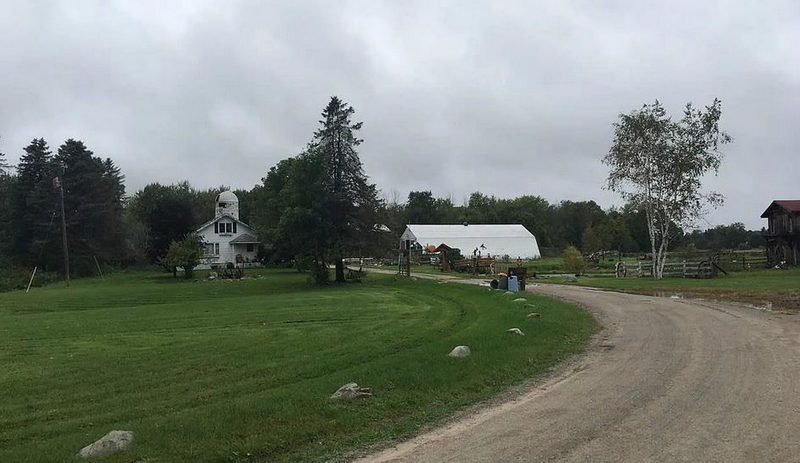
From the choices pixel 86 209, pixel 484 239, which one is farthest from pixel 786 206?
pixel 86 209

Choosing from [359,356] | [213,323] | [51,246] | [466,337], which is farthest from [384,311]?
[51,246]

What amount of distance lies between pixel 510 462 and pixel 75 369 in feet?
33.1

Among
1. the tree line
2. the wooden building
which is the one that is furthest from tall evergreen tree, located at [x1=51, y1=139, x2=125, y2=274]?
the wooden building

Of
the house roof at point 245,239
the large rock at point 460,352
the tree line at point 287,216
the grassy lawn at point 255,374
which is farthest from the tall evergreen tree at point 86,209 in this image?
the large rock at point 460,352

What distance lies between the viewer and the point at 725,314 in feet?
59.3

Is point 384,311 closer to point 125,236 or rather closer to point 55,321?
point 55,321

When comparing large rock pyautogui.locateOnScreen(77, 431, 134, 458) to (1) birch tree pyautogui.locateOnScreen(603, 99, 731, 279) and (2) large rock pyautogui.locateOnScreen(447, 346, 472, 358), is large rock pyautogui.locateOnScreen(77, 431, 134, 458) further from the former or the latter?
(1) birch tree pyautogui.locateOnScreen(603, 99, 731, 279)

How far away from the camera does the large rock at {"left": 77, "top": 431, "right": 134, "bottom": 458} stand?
21.4 feet

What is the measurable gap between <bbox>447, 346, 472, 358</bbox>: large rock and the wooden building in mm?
51485

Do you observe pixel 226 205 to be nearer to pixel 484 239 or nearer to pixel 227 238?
pixel 227 238

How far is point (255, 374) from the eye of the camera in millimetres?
11234

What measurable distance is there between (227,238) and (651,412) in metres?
68.0

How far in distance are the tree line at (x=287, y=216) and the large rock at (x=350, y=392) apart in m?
32.9

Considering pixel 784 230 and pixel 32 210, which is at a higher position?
pixel 32 210
